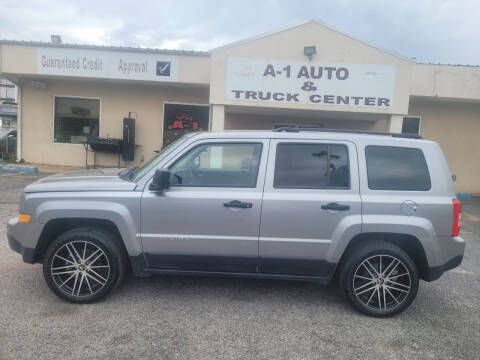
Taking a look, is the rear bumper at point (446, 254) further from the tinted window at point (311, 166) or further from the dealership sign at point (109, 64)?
the dealership sign at point (109, 64)

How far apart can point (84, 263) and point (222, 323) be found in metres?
1.51

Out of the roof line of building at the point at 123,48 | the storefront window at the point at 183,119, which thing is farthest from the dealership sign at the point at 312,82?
the storefront window at the point at 183,119

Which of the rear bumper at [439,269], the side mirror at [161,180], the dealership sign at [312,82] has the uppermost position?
the dealership sign at [312,82]

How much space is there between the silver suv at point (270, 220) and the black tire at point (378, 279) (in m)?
0.01

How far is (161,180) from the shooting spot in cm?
336

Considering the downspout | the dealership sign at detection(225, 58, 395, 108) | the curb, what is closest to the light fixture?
the dealership sign at detection(225, 58, 395, 108)

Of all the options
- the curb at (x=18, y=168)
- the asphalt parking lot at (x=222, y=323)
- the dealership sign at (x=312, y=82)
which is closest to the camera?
the asphalt parking lot at (x=222, y=323)

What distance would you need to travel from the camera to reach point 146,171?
364 cm

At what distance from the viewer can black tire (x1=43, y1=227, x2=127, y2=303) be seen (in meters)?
3.52

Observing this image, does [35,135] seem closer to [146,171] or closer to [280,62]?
[280,62]

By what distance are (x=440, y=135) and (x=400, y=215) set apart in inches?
424

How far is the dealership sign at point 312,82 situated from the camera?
9.59m

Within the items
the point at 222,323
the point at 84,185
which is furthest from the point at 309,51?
the point at 222,323

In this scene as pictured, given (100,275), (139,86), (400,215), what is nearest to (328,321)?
(400,215)
